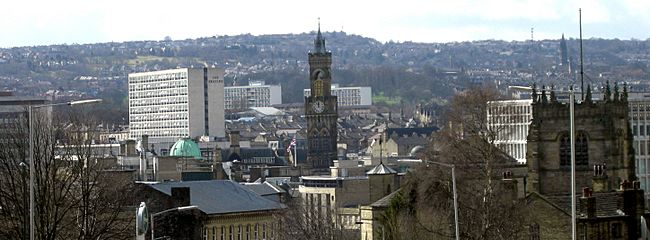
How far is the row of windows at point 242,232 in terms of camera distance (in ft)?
304

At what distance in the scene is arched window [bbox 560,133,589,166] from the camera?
3595 inches

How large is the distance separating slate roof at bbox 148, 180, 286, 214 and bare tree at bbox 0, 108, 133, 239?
15.7 m

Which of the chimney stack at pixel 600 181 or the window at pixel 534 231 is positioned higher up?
the chimney stack at pixel 600 181

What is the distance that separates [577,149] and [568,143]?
0.47 meters

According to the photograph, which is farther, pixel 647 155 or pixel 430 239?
pixel 647 155

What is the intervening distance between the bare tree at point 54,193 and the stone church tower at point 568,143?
70.7 feet

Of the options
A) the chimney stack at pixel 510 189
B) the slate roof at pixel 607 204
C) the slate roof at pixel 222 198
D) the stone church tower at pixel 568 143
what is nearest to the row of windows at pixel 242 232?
the slate roof at pixel 222 198

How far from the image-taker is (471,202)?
78.6 meters

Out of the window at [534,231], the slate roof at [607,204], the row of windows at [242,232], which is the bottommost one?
the row of windows at [242,232]

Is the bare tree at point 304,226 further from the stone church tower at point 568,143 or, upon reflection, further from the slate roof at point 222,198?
the stone church tower at point 568,143

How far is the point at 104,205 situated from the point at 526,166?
90.0 feet

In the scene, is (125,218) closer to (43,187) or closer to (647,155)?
(43,187)

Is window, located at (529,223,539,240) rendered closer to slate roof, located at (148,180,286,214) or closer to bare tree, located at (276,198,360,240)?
bare tree, located at (276,198,360,240)

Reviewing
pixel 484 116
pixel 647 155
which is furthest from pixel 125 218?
pixel 647 155
